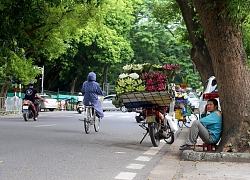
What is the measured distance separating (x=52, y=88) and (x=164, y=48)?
14444mm

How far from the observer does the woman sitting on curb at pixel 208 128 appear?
945 cm

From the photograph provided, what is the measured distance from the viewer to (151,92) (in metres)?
11.1

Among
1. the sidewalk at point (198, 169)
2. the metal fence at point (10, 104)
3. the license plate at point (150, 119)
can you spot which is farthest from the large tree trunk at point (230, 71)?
the metal fence at point (10, 104)

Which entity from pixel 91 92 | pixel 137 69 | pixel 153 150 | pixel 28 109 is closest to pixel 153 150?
pixel 153 150

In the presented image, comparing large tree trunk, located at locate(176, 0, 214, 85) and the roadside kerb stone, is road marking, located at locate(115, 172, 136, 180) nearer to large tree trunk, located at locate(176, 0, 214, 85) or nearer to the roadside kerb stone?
the roadside kerb stone

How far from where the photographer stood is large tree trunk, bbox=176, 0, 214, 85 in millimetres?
17969

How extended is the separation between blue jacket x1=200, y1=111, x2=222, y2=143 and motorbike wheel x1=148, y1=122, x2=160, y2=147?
6.16 feet

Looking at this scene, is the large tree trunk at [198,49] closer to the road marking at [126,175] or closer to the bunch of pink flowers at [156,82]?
the bunch of pink flowers at [156,82]

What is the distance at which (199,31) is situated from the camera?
56.9 feet

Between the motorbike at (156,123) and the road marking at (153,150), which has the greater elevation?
the motorbike at (156,123)

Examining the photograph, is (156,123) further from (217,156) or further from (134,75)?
(217,156)

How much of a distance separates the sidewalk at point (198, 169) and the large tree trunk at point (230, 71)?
1.90 ft

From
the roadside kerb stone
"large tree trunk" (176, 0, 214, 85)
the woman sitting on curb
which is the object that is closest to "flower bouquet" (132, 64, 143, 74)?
the woman sitting on curb

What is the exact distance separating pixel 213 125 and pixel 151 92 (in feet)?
6.13
